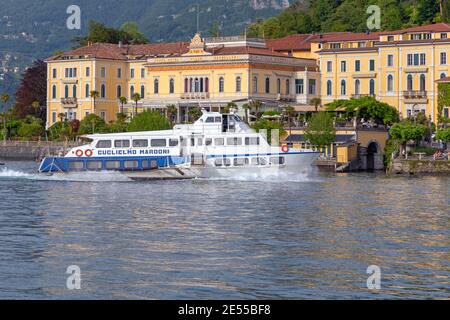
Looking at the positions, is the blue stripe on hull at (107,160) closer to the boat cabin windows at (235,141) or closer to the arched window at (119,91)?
the boat cabin windows at (235,141)

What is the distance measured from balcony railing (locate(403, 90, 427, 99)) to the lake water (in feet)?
164

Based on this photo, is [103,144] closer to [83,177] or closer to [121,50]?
[83,177]

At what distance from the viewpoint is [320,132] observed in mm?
108188

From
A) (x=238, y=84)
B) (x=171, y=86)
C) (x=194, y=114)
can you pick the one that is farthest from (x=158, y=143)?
(x=171, y=86)

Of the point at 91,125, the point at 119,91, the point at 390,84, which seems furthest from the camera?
the point at 119,91

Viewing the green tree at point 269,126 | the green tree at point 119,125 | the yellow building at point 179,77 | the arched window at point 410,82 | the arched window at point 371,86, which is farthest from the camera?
→ the yellow building at point 179,77

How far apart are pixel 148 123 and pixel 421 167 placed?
25159 mm

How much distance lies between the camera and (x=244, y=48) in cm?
12688

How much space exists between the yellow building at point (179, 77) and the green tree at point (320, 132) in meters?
16.0

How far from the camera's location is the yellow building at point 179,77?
413ft

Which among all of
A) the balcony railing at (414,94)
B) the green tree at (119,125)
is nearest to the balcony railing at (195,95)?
the green tree at (119,125)

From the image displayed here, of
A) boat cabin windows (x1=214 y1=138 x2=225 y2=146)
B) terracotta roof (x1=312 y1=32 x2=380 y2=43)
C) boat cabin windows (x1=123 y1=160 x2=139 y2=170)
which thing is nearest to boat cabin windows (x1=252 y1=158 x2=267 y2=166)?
boat cabin windows (x1=214 y1=138 x2=225 y2=146)
